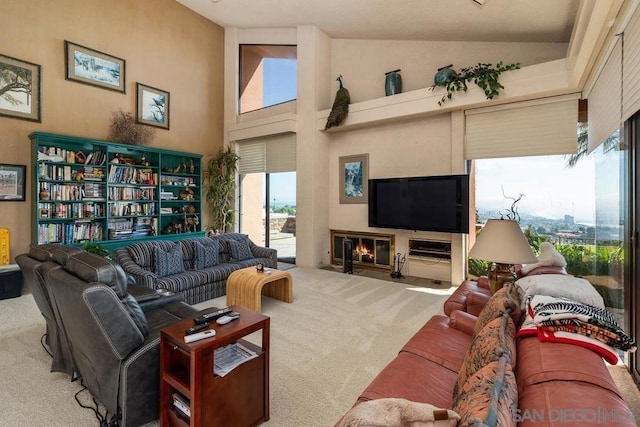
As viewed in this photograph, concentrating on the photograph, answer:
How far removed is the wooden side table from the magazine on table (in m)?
0.02

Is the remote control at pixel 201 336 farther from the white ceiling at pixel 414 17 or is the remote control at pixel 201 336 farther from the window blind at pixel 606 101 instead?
the white ceiling at pixel 414 17

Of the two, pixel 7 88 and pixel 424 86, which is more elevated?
pixel 424 86

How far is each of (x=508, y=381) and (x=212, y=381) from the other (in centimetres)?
130

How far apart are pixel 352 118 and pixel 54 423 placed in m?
5.15

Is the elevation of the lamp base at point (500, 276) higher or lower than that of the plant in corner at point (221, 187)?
lower

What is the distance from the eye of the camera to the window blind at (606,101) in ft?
7.88

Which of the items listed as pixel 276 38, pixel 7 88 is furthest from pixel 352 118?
pixel 7 88

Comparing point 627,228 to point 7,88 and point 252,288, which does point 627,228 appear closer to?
point 252,288

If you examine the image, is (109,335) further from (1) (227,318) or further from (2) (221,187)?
(2) (221,187)

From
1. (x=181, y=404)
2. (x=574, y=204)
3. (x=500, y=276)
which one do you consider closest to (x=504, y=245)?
(x=500, y=276)

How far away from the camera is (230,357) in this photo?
1.70 meters

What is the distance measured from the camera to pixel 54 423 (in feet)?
5.62

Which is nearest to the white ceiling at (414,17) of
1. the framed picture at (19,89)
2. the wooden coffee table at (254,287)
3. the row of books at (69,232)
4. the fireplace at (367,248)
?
the framed picture at (19,89)

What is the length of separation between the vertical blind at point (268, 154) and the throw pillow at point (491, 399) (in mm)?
5452
